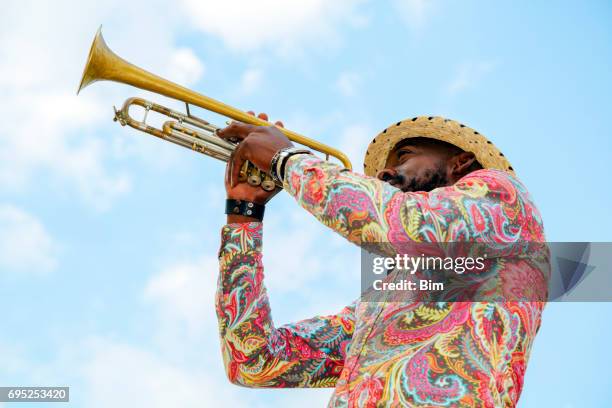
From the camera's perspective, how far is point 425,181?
3.55 meters

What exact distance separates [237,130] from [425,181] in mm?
915

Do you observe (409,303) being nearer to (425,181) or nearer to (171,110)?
(425,181)

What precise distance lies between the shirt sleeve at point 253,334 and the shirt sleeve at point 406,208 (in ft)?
2.08

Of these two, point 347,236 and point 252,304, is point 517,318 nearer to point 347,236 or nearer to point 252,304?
point 347,236

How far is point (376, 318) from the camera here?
314 centimetres

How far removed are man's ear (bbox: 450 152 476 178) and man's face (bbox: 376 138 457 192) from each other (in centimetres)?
3

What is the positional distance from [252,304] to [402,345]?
0.88 meters

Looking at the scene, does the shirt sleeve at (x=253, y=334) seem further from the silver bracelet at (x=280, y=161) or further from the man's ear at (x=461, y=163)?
the man's ear at (x=461, y=163)

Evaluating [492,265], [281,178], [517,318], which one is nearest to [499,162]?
[492,265]

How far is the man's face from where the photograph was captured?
356 cm

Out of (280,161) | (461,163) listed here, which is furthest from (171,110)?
(461,163)

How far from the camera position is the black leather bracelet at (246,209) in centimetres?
365

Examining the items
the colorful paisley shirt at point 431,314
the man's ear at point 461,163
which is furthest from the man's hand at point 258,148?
the man's ear at point 461,163

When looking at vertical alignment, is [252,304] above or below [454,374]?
above
